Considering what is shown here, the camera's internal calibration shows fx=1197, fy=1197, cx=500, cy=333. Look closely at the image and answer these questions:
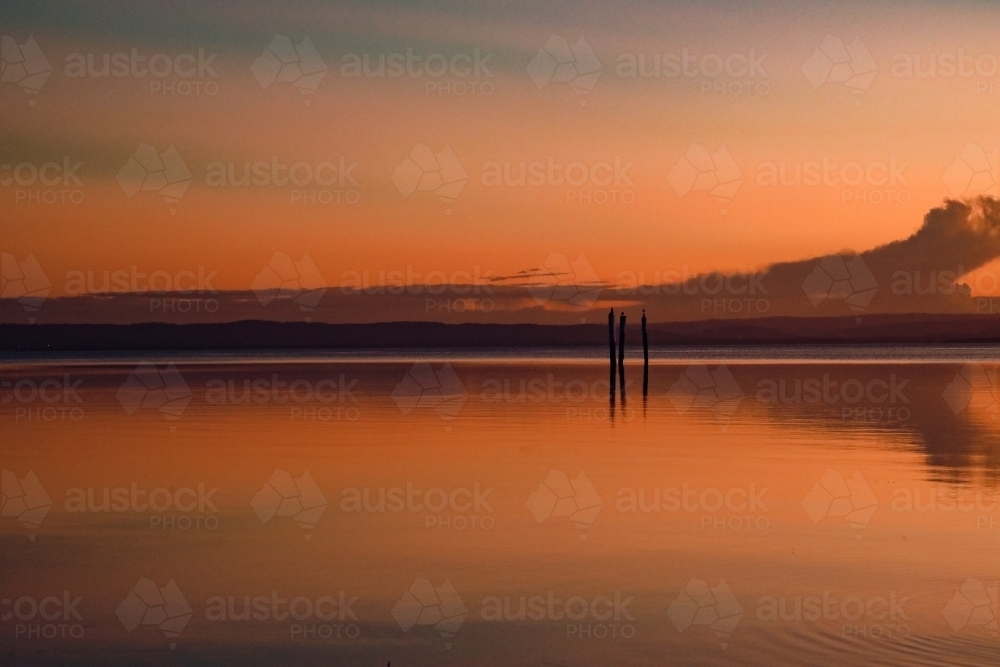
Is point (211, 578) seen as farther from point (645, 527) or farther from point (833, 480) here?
point (833, 480)

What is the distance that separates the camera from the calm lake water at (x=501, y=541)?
418 inches

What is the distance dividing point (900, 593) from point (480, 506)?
7.22 metres

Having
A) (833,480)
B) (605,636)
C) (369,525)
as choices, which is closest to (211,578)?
(369,525)

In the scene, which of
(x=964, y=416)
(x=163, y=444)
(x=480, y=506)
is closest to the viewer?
(x=480, y=506)

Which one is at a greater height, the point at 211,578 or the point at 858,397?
the point at 858,397

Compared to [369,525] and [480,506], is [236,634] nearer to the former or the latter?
[369,525]

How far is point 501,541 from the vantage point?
1505cm

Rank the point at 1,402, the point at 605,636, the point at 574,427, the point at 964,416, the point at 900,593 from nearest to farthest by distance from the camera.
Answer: the point at 605,636 < the point at 900,593 < the point at 574,427 < the point at 964,416 < the point at 1,402

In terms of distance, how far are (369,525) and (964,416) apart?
21485 millimetres

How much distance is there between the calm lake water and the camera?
10609 millimetres

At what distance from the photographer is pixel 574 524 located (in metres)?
16.2

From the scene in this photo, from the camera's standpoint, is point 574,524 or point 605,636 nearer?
point 605,636

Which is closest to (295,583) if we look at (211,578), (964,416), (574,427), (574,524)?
(211,578)

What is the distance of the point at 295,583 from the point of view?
12836 mm
